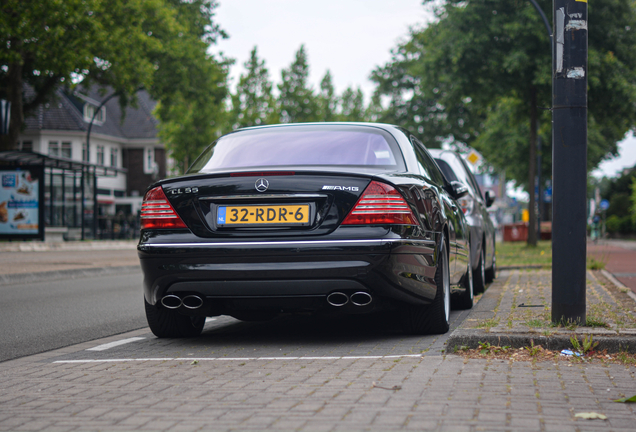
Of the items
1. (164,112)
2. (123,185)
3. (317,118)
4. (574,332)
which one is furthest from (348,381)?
(317,118)

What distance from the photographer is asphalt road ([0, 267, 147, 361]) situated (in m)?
6.54

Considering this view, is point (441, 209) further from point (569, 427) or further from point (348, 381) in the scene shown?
point (569, 427)

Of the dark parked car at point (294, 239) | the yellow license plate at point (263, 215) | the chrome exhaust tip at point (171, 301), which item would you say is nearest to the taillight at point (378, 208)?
the dark parked car at point (294, 239)

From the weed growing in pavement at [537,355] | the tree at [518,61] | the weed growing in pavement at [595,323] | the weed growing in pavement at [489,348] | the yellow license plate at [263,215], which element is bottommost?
the weed growing in pavement at [537,355]

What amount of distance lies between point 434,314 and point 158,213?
208 centimetres

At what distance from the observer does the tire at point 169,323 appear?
5977mm

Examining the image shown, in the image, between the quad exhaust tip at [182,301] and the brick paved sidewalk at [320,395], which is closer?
the brick paved sidewalk at [320,395]

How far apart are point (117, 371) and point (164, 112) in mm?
27976

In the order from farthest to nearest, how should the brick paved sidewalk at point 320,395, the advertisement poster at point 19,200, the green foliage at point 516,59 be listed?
the advertisement poster at point 19,200 < the green foliage at point 516,59 < the brick paved sidewalk at point 320,395

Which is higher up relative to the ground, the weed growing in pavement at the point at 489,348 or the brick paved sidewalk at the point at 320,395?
the weed growing in pavement at the point at 489,348

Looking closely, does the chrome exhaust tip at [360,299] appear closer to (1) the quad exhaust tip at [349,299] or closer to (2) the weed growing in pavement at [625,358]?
(1) the quad exhaust tip at [349,299]

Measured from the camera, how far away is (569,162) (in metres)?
5.38

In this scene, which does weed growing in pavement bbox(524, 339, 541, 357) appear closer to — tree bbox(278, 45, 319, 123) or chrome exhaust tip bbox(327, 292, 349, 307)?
chrome exhaust tip bbox(327, 292, 349, 307)

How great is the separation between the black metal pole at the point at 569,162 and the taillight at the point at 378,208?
3.68ft
